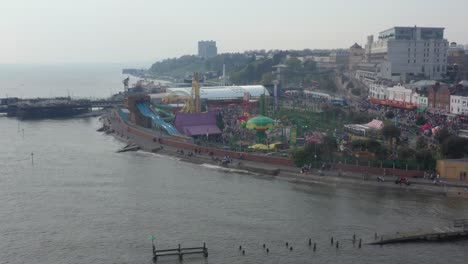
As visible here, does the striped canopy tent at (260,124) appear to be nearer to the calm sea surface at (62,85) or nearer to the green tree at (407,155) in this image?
the green tree at (407,155)

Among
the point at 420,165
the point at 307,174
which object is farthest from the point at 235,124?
the point at 420,165

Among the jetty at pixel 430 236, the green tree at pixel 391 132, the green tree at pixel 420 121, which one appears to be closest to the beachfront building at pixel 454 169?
the green tree at pixel 391 132

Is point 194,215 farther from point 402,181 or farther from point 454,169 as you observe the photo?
point 454,169

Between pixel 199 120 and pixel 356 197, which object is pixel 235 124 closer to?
pixel 199 120

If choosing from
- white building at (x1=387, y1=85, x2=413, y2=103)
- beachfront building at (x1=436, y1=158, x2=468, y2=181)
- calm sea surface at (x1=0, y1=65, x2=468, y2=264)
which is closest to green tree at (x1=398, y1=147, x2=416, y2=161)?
beachfront building at (x1=436, y1=158, x2=468, y2=181)

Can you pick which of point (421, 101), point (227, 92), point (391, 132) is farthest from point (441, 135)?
point (227, 92)

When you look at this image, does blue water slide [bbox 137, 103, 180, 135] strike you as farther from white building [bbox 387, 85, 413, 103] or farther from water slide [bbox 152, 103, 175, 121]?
white building [bbox 387, 85, 413, 103]
